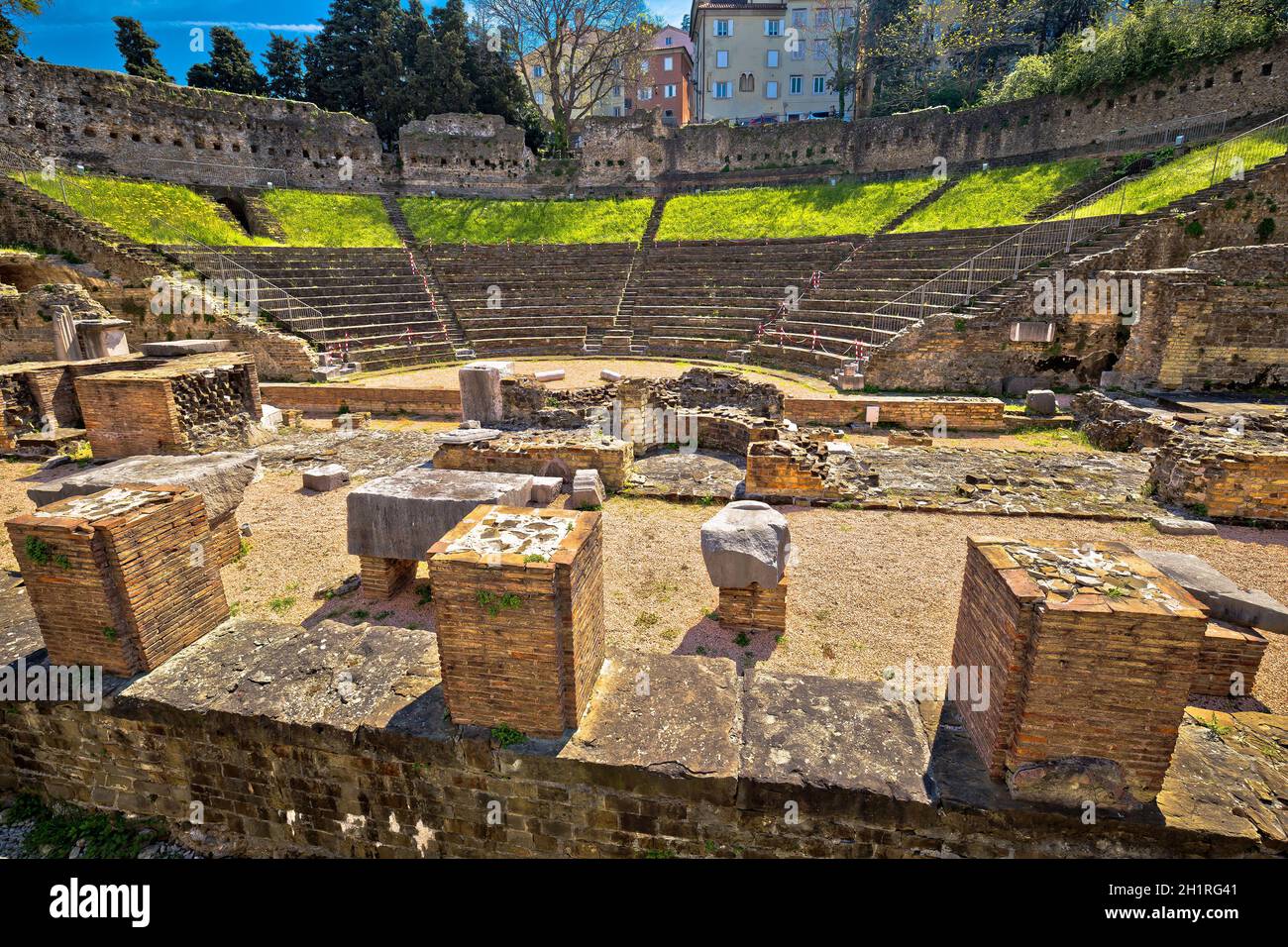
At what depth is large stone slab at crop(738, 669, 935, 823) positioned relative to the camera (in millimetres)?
3627

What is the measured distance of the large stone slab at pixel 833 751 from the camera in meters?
3.63

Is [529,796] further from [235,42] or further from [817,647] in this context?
[235,42]

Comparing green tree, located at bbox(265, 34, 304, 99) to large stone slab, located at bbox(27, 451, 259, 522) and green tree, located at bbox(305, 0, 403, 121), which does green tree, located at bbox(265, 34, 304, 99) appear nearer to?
green tree, located at bbox(305, 0, 403, 121)

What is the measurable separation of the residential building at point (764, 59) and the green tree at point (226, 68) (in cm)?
3204

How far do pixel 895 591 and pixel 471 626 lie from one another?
5224mm

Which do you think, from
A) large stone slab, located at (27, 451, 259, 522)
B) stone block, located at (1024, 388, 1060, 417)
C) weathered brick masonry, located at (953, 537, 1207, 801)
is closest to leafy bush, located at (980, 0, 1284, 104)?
stone block, located at (1024, 388, 1060, 417)

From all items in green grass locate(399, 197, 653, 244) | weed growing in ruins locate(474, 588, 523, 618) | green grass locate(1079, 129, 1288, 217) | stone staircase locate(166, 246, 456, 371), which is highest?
green grass locate(399, 197, 653, 244)

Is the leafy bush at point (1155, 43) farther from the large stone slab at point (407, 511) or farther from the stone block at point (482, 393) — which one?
the large stone slab at point (407, 511)

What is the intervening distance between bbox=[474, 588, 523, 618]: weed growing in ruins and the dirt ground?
2.61 meters

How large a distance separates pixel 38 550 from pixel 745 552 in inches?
224

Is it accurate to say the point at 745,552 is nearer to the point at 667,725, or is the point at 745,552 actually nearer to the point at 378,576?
the point at 667,725

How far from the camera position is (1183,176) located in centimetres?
1909

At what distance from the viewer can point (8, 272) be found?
59.3ft

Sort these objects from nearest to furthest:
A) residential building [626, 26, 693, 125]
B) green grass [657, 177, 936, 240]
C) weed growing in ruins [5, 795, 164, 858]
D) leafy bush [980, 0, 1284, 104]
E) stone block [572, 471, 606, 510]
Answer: weed growing in ruins [5, 795, 164, 858]
stone block [572, 471, 606, 510]
leafy bush [980, 0, 1284, 104]
green grass [657, 177, 936, 240]
residential building [626, 26, 693, 125]
